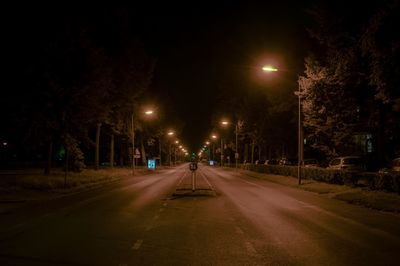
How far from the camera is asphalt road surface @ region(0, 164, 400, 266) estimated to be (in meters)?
9.84

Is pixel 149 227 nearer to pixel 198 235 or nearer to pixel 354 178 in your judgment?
pixel 198 235

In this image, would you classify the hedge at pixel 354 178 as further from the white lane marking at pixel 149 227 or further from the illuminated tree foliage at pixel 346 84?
the white lane marking at pixel 149 227

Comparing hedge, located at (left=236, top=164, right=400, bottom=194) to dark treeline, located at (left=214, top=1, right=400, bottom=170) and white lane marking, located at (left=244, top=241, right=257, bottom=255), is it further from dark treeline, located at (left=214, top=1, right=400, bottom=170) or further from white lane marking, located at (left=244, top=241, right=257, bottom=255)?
white lane marking, located at (left=244, top=241, right=257, bottom=255)

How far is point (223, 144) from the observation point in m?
127

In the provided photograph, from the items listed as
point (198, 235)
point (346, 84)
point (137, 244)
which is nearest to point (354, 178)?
point (346, 84)

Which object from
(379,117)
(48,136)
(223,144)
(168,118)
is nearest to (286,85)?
(379,117)

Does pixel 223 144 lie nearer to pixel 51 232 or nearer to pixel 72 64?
pixel 72 64

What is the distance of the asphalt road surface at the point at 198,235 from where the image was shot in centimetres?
984

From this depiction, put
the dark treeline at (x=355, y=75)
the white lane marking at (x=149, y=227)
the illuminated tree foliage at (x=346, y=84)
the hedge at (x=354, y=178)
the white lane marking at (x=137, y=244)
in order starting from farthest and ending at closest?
the illuminated tree foliage at (x=346, y=84) → the hedge at (x=354, y=178) → the dark treeline at (x=355, y=75) → the white lane marking at (x=149, y=227) → the white lane marking at (x=137, y=244)

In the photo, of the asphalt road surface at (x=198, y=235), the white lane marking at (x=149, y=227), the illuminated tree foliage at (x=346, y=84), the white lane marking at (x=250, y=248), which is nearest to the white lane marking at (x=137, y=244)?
the asphalt road surface at (x=198, y=235)

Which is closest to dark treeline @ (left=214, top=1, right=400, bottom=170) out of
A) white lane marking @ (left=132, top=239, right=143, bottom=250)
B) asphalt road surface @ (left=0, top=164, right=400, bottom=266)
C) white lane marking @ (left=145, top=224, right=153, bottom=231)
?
asphalt road surface @ (left=0, top=164, right=400, bottom=266)

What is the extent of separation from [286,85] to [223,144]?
7898cm

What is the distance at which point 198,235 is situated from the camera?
1278 centimetres

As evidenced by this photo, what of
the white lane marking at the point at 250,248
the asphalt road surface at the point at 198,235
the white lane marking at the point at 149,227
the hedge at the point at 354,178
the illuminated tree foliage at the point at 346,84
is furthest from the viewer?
the illuminated tree foliage at the point at 346,84
